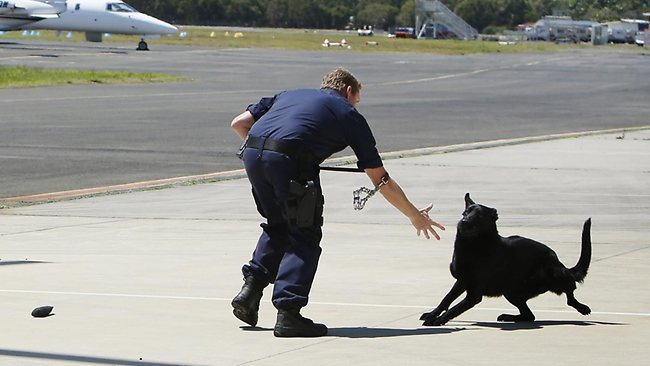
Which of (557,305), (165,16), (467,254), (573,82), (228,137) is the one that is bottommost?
(165,16)

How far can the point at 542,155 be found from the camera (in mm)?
22156

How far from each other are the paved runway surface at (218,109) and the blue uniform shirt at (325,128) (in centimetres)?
897

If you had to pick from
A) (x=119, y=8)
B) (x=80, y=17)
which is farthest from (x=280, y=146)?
(x=80, y=17)

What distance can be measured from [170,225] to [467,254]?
588cm

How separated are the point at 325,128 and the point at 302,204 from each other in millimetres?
448

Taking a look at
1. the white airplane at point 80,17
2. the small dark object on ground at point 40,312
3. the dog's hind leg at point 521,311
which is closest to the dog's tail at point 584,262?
the dog's hind leg at point 521,311

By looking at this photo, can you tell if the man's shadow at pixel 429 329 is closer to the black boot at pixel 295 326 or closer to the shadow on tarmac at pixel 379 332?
the shadow on tarmac at pixel 379 332

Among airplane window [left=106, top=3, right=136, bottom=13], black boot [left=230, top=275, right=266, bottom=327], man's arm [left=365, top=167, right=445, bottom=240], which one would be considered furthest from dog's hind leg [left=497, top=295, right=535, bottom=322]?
airplane window [left=106, top=3, right=136, bottom=13]

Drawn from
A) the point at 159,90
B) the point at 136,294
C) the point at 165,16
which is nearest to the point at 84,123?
the point at 159,90

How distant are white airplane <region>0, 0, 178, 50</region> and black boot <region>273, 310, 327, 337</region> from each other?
231ft

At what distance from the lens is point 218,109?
33875 millimetres

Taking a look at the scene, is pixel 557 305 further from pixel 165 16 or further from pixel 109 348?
pixel 165 16

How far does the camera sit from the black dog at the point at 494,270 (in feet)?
27.7

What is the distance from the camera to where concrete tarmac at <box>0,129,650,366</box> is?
779 cm
